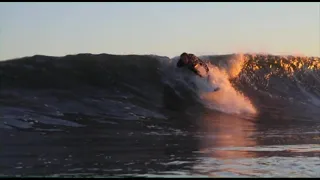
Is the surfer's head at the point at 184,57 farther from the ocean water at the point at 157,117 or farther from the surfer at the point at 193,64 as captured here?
the ocean water at the point at 157,117

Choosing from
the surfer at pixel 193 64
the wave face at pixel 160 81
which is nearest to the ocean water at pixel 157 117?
the wave face at pixel 160 81

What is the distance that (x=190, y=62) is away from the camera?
19.4 meters

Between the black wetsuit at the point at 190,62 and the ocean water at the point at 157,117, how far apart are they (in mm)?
340

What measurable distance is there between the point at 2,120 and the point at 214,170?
23.5 ft

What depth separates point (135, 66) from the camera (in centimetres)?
1966

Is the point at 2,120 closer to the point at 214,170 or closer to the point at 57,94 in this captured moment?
the point at 57,94

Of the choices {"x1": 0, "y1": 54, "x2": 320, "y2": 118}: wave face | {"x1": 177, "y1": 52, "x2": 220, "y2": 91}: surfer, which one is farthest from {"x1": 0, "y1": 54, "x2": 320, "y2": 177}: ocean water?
{"x1": 177, "y1": 52, "x2": 220, "y2": 91}: surfer

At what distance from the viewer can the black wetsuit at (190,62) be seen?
19250mm

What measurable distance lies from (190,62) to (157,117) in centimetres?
535

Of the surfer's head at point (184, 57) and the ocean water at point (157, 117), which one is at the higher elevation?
the surfer's head at point (184, 57)

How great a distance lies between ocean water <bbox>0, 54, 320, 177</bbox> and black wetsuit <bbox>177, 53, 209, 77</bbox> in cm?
34

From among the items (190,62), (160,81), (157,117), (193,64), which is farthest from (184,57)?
(157,117)

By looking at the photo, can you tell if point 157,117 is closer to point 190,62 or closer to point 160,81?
point 160,81

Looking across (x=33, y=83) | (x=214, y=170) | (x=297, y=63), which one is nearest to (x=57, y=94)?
(x=33, y=83)
